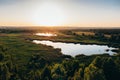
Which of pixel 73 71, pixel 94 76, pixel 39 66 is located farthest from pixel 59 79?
pixel 39 66

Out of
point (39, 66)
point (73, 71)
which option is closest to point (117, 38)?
point (39, 66)

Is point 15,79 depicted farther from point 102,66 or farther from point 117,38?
point 117,38

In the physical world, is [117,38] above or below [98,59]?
below

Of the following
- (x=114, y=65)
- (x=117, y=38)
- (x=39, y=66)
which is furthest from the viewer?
(x=117, y=38)

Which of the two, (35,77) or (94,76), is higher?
(94,76)

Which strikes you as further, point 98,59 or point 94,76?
point 98,59

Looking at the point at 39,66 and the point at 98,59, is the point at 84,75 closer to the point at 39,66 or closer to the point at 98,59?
the point at 98,59

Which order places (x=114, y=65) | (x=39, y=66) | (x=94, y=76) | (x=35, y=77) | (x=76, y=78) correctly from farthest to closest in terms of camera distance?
(x=39, y=66) → (x=35, y=77) → (x=114, y=65) → (x=76, y=78) → (x=94, y=76)

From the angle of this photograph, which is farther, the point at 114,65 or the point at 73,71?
the point at 73,71

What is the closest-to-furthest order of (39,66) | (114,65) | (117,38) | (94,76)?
(94,76) → (114,65) → (39,66) → (117,38)
